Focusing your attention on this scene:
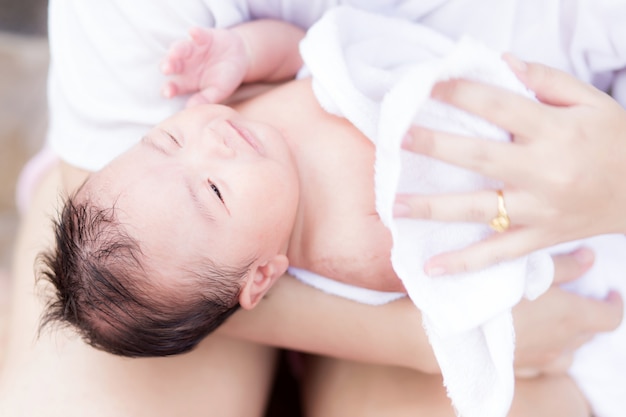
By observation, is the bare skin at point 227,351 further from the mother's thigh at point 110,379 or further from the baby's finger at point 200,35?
the baby's finger at point 200,35

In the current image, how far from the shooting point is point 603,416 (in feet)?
4.16

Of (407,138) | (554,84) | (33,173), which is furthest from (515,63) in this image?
(33,173)

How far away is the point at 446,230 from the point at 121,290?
0.46 metres

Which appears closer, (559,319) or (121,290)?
(121,290)

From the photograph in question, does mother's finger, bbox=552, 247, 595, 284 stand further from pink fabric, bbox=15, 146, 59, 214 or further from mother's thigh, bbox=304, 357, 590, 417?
pink fabric, bbox=15, 146, 59, 214

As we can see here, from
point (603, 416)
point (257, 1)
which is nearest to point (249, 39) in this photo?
point (257, 1)

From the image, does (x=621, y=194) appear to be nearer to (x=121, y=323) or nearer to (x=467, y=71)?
(x=467, y=71)

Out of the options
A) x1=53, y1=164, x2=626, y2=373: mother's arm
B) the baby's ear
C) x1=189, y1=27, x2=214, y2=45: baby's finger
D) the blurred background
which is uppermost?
x1=189, y1=27, x2=214, y2=45: baby's finger

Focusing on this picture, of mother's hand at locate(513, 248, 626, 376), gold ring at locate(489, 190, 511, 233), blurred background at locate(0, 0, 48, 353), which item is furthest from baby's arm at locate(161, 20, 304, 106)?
blurred background at locate(0, 0, 48, 353)

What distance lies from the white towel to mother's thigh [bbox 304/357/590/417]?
7.9 inches

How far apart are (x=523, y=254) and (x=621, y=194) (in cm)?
16

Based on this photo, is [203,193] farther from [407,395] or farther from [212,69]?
[407,395]

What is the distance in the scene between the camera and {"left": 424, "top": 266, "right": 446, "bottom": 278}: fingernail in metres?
0.96

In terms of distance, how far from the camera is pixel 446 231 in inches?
39.6
